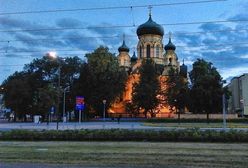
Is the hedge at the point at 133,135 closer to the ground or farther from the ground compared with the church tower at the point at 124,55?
closer to the ground

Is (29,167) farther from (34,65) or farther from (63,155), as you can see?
(34,65)

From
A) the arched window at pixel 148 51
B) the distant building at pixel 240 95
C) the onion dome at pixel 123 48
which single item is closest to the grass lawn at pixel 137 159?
the arched window at pixel 148 51

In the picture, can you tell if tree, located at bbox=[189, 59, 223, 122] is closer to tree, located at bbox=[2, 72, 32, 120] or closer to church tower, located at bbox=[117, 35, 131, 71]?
church tower, located at bbox=[117, 35, 131, 71]

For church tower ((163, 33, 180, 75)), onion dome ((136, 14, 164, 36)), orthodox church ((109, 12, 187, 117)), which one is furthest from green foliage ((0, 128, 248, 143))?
church tower ((163, 33, 180, 75))

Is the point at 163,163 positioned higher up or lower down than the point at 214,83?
lower down

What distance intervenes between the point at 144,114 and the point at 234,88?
2018 inches

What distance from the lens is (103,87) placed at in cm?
8569

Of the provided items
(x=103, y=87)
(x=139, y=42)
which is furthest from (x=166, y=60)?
(x=103, y=87)

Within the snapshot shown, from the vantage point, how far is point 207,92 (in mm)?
78875

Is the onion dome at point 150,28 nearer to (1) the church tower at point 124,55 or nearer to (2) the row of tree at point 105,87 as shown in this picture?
(2) the row of tree at point 105,87

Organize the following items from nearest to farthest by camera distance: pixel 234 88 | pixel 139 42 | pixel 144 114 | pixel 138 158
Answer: pixel 138 158 < pixel 144 114 < pixel 139 42 < pixel 234 88

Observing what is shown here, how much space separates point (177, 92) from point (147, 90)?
639 centimetres

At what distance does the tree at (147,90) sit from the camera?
285ft

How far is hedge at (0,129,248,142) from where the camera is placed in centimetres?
2331
